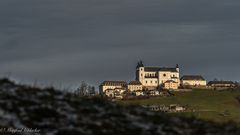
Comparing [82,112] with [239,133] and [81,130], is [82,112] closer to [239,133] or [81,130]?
[81,130]

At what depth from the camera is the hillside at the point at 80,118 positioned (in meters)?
20.1

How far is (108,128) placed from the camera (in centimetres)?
2020

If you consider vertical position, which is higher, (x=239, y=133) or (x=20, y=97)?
(x=20, y=97)

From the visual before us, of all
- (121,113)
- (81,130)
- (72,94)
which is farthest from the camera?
(72,94)

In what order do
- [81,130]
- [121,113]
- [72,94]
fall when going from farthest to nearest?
1. [72,94]
2. [121,113]
3. [81,130]

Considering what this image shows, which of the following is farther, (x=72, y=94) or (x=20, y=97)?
(x=72, y=94)

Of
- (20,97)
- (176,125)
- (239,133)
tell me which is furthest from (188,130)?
(20,97)

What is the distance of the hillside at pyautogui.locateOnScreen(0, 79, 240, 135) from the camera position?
792 inches

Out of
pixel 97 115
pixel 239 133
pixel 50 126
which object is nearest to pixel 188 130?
pixel 239 133

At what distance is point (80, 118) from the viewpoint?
20.5 m

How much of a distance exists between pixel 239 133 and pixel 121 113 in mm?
4135

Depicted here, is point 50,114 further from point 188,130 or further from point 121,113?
point 188,130

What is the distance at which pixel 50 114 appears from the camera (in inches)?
815

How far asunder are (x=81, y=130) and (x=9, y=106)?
2.94 meters
